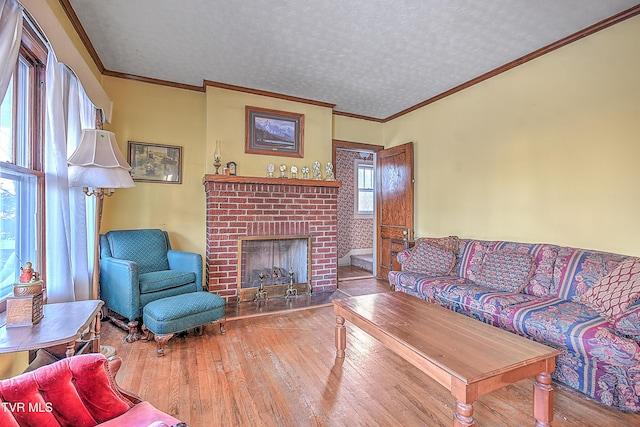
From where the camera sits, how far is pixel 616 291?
1.92 metres

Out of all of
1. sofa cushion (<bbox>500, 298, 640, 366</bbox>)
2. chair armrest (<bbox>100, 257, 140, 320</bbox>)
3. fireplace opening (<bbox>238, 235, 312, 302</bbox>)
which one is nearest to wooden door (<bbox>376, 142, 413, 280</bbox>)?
fireplace opening (<bbox>238, 235, 312, 302</bbox>)

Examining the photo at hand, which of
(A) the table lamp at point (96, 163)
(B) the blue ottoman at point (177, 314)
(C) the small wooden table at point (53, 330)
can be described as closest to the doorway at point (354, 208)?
(B) the blue ottoman at point (177, 314)

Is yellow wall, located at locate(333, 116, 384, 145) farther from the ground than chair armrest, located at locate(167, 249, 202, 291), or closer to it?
farther from the ground

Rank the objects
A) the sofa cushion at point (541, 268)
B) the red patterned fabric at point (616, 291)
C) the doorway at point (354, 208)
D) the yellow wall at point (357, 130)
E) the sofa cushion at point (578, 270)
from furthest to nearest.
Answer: the doorway at point (354, 208)
the yellow wall at point (357, 130)
the sofa cushion at point (541, 268)
the sofa cushion at point (578, 270)
the red patterned fabric at point (616, 291)

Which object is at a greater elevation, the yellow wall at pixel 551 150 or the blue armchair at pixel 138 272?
the yellow wall at pixel 551 150

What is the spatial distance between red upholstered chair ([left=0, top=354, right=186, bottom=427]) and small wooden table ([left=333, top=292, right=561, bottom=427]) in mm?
1128

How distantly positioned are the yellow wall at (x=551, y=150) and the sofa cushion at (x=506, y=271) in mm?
476

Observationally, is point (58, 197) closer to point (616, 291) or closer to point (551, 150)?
point (616, 291)

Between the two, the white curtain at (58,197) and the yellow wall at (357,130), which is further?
the yellow wall at (357,130)

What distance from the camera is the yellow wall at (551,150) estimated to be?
2.37m

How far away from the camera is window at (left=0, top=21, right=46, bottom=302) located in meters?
1.69

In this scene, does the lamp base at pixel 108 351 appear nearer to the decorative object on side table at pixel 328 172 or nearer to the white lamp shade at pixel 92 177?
the white lamp shade at pixel 92 177

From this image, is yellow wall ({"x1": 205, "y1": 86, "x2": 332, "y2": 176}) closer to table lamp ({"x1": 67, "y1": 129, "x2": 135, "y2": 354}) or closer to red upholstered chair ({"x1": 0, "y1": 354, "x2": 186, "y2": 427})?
table lamp ({"x1": 67, "y1": 129, "x2": 135, "y2": 354})

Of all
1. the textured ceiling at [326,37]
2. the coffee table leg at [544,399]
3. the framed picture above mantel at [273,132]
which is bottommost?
the coffee table leg at [544,399]
